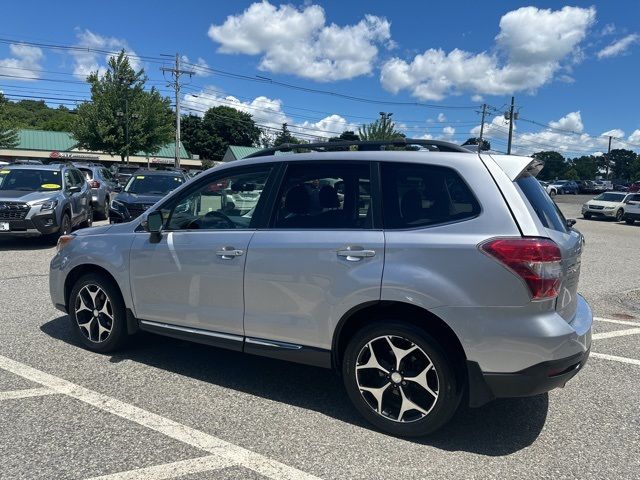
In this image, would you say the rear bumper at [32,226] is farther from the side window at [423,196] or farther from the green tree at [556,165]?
the green tree at [556,165]

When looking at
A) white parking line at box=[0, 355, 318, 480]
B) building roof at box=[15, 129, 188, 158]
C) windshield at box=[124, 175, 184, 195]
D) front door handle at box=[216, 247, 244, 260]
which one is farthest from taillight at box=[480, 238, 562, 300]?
building roof at box=[15, 129, 188, 158]

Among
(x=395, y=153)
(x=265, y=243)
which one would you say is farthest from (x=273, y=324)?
(x=395, y=153)

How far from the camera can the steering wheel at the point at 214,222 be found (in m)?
3.96

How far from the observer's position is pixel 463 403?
3.78 meters

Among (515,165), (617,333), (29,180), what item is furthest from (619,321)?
(29,180)

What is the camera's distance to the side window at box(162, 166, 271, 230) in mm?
3896

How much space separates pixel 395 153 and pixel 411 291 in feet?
3.21

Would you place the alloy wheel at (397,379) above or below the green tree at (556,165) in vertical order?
below

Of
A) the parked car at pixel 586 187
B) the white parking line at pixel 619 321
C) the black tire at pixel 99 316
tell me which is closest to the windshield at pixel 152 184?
the black tire at pixel 99 316

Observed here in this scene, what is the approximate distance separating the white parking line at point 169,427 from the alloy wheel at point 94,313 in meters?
0.56

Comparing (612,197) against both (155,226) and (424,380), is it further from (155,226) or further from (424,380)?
(155,226)

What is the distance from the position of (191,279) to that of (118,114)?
39331mm

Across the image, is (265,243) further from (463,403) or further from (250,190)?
(463,403)

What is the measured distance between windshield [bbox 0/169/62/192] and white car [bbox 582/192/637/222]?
25863 millimetres
